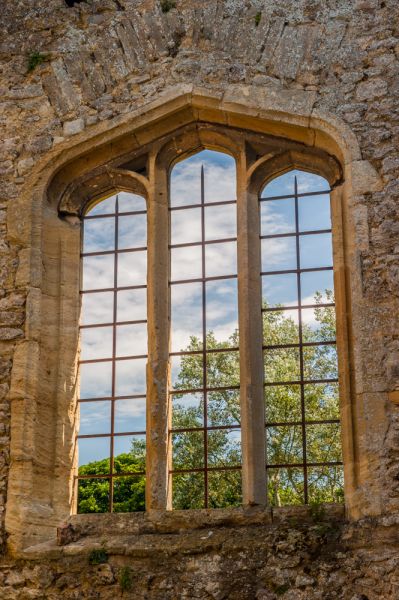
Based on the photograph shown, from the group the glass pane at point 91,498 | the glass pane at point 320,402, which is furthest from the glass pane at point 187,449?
the glass pane at point 91,498

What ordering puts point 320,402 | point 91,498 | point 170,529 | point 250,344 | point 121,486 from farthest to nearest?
point 91,498, point 121,486, point 320,402, point 250,344, point 170,529

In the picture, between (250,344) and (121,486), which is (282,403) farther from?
(121,486)

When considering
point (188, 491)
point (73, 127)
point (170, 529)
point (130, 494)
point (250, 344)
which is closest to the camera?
point (170, 529)

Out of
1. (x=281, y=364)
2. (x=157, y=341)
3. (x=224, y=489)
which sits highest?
(x=157, y=341)

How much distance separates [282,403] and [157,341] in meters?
1.00

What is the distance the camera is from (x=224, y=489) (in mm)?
7309

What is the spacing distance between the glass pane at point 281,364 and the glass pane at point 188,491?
2.79 feet

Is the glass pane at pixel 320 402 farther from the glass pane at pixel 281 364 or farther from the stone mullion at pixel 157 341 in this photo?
the stone mullion at pixel 157 341

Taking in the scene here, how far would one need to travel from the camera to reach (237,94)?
7.58 meters

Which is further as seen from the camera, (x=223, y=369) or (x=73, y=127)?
(x=73, y=127)

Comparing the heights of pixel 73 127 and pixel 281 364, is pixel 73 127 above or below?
above

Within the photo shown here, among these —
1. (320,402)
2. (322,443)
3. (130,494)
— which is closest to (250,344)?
(320,402)

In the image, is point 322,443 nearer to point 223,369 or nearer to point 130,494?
point 223,369

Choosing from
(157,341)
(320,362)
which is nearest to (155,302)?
(157,341)
